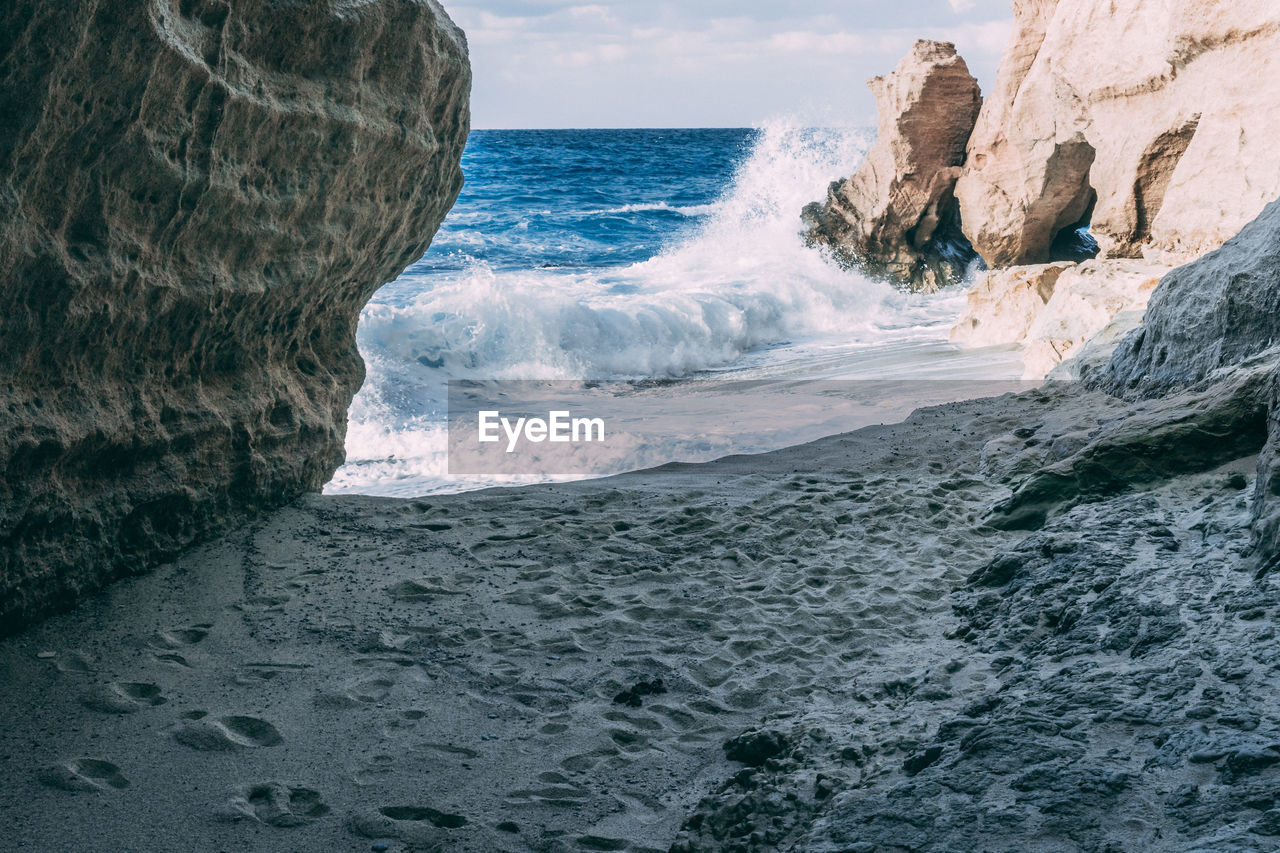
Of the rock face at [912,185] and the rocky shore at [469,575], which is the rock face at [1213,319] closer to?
the rocky shore at [469,575]

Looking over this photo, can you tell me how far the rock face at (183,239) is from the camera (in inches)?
116

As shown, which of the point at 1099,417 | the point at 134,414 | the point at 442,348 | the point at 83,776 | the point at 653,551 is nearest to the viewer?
the point at 83,776

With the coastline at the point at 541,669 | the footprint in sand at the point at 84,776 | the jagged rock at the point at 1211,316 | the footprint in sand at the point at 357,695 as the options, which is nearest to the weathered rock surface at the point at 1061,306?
the jagged rock at the point at 1211,316

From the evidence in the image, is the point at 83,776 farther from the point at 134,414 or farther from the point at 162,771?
the point at 134,414

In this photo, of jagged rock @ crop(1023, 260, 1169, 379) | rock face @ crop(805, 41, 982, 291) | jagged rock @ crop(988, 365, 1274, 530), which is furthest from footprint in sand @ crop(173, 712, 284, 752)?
rock face @ crop(805, 41, 982, 291)

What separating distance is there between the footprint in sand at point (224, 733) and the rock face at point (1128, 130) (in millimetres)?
7152

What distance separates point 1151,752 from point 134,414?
3356 mm

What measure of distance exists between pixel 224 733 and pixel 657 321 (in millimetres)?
8750

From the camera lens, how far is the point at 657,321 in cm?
1109

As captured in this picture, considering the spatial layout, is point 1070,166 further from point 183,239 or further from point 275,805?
point 275,805

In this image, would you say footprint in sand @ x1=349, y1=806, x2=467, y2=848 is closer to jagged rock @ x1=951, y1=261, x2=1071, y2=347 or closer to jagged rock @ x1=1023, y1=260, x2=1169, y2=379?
jagged rock @ x1=1023, y1=260, x2=1169, y2=379

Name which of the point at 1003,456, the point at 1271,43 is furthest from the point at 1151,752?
the point at 1271,43

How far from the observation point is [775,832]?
220 centimetres

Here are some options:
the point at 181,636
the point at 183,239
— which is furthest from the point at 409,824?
the point at 183,239
